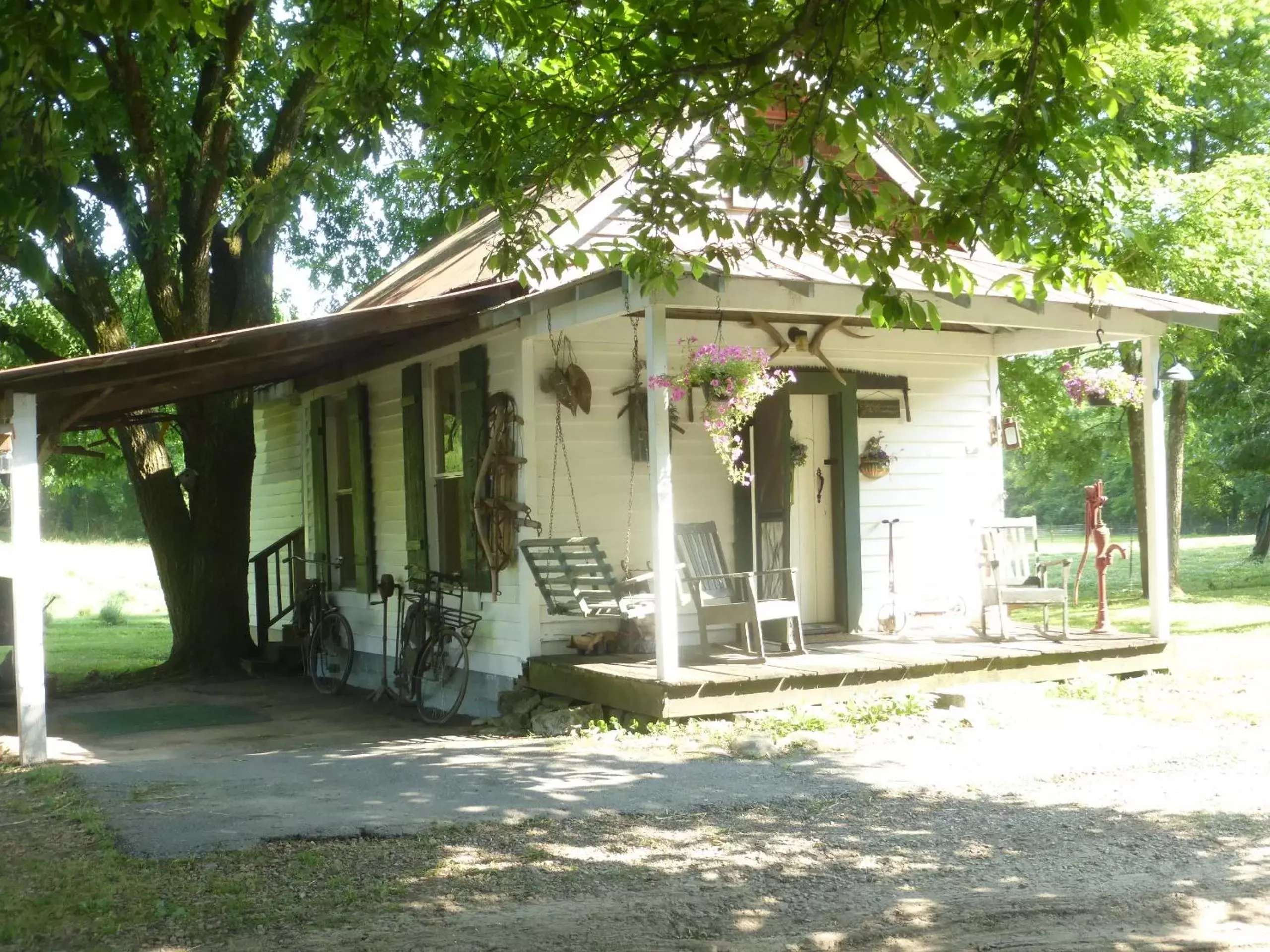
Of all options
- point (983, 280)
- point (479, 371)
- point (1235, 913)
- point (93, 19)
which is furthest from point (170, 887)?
point (983, 280)

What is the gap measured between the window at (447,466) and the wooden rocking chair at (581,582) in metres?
1.66

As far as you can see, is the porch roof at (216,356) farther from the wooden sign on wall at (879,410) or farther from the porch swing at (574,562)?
the wooden sign on wall at (879,410)

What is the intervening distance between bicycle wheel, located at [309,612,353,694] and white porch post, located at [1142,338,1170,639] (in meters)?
7.01

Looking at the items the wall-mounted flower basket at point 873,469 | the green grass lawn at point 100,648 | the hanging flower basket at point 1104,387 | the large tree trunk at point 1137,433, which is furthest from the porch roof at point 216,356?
the large tree trunk at point 1137,433

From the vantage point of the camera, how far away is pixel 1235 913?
461 centimetres

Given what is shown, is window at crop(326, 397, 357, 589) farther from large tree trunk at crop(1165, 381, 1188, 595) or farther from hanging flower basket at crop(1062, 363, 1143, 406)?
large tree trunk at crop(1165, 381, 1188, 595)

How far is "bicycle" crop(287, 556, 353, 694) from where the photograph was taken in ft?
41.0

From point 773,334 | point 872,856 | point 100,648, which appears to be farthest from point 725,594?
point 100,648

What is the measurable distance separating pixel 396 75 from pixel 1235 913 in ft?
17.9

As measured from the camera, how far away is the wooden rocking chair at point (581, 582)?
29.7ft

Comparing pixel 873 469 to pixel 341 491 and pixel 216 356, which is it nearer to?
pixel 216 356

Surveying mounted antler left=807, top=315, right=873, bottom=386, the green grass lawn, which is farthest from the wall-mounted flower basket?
the green grass lawn

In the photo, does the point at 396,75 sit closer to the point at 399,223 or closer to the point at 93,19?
the point at 93,19

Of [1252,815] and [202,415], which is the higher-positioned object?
[202,415]
